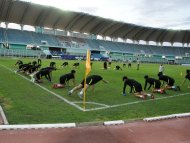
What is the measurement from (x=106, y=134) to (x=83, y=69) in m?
29.7

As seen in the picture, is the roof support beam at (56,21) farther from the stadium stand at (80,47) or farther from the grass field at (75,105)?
the grass field at (75,105)

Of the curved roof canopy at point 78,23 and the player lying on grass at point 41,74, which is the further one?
the curved roof canopy at point 78,23

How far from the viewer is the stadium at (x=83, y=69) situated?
36.7ft

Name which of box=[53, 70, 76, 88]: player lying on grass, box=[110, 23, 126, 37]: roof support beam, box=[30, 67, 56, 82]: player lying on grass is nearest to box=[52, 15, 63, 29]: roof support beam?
box=[110, 23, 126, 37]: roof support beam

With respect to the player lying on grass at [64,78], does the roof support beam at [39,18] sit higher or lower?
higher

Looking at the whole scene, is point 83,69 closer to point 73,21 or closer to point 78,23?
point 73,21

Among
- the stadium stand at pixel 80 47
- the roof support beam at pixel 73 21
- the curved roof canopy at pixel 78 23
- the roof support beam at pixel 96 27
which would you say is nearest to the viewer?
the curved roof canopy at pixel 78 23

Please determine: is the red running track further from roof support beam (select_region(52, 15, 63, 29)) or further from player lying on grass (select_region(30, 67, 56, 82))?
roof support beam (select_region(52, 15, 63, 29))

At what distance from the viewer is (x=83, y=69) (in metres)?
39.0

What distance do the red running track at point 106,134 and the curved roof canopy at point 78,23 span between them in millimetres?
63175

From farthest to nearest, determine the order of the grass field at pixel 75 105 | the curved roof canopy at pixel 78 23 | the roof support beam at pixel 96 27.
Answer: the roof support beam at pixel 96 27 < the curved roof canopy at pixel 78 23 < the grass field at pixel 75 105

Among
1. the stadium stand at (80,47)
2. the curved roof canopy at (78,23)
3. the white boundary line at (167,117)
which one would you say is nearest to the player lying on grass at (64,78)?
the white boundary line at (167,117)

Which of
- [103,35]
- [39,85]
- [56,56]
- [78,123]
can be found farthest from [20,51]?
[78,123]

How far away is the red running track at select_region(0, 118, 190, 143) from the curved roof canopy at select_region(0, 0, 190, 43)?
6318 cm
